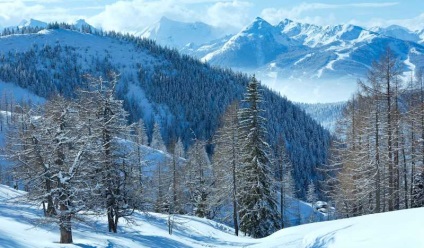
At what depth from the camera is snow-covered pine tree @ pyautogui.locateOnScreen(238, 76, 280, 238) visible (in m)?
33.0

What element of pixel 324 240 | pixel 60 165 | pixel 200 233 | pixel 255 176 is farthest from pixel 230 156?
pixel 324 240

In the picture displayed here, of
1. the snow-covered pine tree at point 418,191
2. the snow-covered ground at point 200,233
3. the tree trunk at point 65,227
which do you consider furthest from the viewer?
the snow-covered pine tree at point 418,191

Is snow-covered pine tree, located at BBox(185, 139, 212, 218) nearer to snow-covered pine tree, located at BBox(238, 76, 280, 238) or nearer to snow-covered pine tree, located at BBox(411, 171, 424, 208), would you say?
snow-covered pine tree, located at BBox(238, 76, 280, 238)

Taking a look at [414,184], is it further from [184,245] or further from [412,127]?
[184,245]

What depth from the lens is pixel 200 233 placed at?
3341cm

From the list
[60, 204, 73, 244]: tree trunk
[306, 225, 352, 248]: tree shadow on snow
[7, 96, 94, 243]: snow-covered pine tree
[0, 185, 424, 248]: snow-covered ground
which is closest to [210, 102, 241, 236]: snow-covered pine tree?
[0, 185, 424, 248]: snow-covered ground

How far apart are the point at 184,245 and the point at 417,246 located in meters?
18.2

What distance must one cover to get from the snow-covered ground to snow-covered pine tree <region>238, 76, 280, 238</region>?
2.60m

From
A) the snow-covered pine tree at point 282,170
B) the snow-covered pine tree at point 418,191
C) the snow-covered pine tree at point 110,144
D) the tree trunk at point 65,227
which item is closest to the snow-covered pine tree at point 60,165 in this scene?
the tree trunk at point 65,227

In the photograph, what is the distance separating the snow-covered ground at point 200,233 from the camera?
1340 cm

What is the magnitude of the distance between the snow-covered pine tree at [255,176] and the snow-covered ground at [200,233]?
8.52 feet

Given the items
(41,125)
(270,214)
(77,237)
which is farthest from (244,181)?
(41,125)

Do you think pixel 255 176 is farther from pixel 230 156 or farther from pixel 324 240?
pixel 324 240

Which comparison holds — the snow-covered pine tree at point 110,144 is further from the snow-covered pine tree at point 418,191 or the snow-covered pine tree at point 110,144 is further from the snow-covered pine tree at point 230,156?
the snow-covered pine tree at point 418,191
